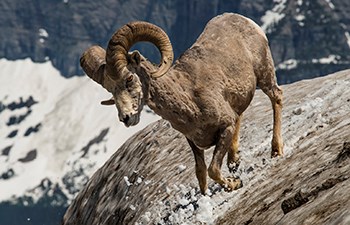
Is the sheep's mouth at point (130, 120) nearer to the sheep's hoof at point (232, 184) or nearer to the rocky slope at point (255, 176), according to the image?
the rocky slope at point (255, 176)

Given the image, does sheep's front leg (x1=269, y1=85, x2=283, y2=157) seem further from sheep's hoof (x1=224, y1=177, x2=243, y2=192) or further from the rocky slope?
sheep's hoof (x1=224, y1=177, x2=243, y2=192)

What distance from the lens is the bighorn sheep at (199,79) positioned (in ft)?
51.4

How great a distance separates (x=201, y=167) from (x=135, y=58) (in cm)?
395

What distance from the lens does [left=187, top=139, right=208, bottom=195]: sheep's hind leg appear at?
18.6m

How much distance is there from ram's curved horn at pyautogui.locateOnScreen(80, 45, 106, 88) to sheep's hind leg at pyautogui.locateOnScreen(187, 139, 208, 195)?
3245mm

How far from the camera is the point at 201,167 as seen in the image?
18.8 metres

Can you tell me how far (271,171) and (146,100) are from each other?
3.67 metres

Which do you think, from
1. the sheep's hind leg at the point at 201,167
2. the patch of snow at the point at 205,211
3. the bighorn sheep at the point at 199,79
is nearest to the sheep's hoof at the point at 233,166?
the bighorn sheep at the point at 199,79

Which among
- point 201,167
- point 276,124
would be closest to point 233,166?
point 276,124

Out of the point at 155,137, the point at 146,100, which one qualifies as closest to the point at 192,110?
the point at 146,100

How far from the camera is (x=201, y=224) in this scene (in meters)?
17.5

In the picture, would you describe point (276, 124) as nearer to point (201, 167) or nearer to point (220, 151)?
point (201, 167)

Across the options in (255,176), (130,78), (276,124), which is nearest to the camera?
(130,78)

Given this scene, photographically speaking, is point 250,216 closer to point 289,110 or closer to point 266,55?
point 266,55
